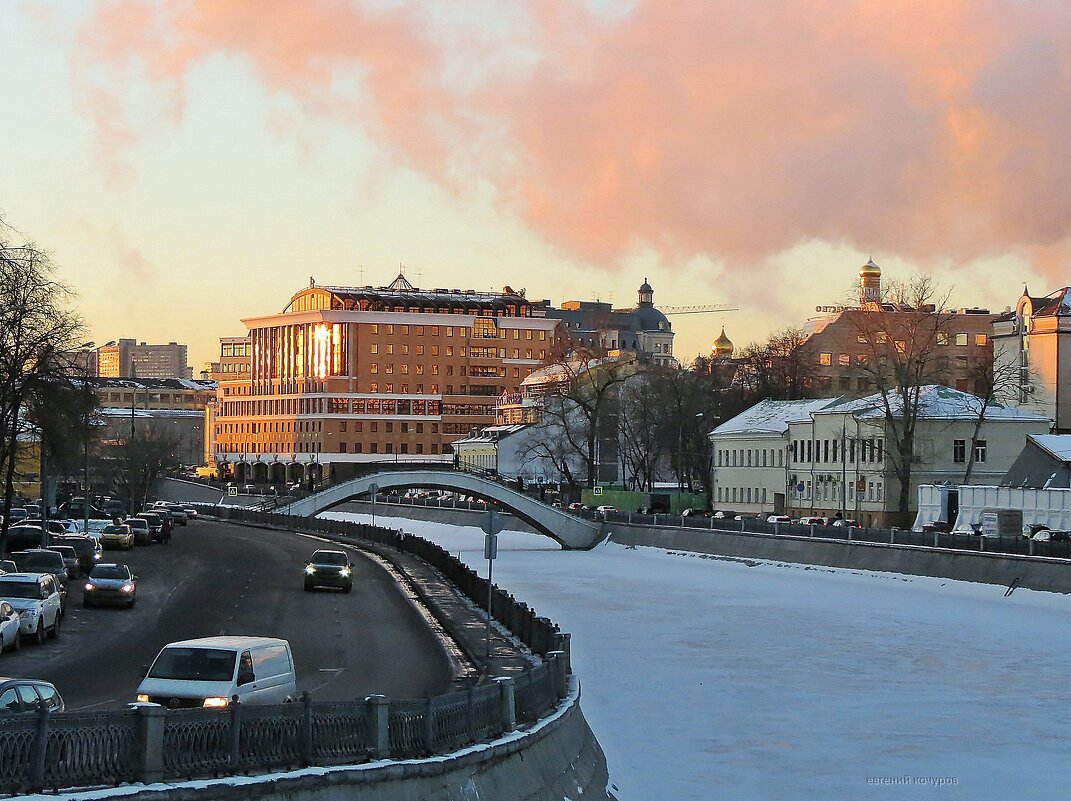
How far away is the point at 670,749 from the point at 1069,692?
13.7 m

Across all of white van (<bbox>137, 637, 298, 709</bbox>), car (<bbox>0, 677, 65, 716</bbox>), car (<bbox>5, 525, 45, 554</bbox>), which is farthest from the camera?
car (<bbox>5, 525, 45, 554</bbox>)

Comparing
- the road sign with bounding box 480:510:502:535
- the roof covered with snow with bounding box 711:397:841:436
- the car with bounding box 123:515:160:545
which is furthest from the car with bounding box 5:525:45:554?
the roof covered with snow with bounding box 711:397:841:436

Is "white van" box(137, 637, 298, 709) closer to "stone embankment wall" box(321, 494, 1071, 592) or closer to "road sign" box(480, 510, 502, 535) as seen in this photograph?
"road sign" box(480, 510, 502, 535)

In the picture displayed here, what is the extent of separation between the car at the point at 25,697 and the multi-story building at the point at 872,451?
255 ft

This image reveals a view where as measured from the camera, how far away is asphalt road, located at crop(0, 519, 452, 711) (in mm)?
32031

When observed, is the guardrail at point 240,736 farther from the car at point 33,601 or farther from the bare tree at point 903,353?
the bare tree at point 903,353

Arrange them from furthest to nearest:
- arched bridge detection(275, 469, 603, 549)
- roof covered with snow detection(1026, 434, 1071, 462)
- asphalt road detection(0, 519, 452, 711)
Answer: arched bridge detection(275, 469, 603, 549) → roof covered with snow detection(1026, 434, 1071, 462) → asphalt road detection(0, 519, 452, 711)

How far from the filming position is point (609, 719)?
118 ft

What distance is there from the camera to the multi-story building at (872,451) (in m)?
103

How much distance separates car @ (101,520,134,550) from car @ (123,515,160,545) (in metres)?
7.33

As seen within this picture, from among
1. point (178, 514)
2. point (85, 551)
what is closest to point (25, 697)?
point (85, 551)

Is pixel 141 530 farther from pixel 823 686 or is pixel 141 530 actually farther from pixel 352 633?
pixel 823 686

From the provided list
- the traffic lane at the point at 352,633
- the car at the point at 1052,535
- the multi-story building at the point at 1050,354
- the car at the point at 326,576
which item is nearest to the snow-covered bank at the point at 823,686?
the traffic lane at the point at 352,633

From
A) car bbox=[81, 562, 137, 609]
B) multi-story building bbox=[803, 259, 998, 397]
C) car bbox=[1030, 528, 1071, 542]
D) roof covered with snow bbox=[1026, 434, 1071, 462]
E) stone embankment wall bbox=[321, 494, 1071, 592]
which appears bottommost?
stone embankment wall bbox=[321, 494, 1071, 592]
